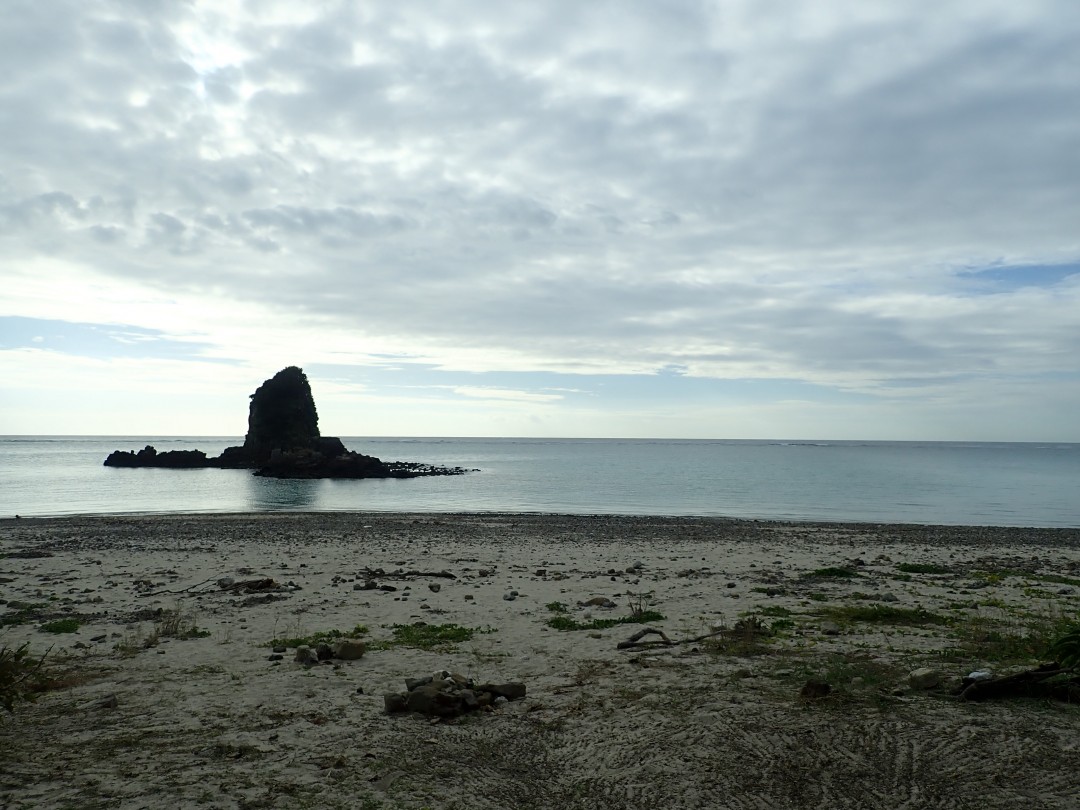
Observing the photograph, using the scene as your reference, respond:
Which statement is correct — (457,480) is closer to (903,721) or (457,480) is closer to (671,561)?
(671,561)

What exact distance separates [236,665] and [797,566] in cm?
1676

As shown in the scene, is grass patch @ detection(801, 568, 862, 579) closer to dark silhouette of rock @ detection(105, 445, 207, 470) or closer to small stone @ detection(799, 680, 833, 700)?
small stone @ detection(799, 680, 833, 700)

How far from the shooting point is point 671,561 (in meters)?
22.8

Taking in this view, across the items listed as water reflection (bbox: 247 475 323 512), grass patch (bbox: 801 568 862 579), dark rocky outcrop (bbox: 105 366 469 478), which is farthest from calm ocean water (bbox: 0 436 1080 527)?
grass patch (bbox: 801 568 862 579)

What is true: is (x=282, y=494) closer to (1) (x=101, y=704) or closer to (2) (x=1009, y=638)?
(1) (x=101, y=704)

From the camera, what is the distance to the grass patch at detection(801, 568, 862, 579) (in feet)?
64.0

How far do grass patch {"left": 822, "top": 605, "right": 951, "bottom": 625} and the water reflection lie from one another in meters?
41.1

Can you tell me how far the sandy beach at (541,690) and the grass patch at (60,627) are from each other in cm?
14

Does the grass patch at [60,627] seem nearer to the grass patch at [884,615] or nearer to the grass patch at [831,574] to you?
the grass patch at [884,615]

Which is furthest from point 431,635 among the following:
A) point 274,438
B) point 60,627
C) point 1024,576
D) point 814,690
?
point 274,438

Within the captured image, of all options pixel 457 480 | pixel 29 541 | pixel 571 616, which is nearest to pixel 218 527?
pixel 29 541

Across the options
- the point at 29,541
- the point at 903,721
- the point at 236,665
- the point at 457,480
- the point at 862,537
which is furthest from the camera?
the point at 457,480

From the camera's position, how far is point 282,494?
6475cm

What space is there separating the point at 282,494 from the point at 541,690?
197 feet
